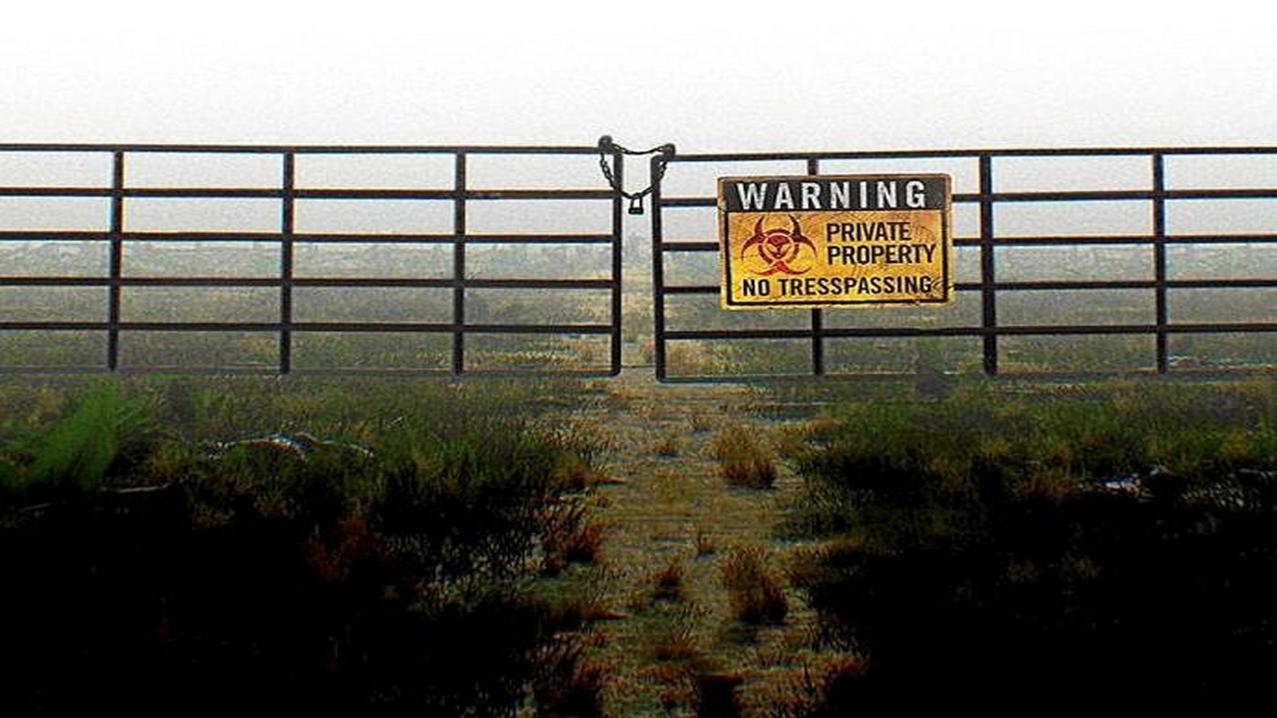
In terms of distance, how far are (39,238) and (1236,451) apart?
10.3 meters

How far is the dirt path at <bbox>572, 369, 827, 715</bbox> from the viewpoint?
3.48 meters

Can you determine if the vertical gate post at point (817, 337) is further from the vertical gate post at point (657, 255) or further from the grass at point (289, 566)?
the grass at point (289, 566)

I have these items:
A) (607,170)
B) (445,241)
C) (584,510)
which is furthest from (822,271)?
(584,510)

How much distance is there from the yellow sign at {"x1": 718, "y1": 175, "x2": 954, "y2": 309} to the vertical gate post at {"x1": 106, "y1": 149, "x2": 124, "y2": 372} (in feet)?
18.3

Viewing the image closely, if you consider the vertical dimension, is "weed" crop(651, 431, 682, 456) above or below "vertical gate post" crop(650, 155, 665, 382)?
below

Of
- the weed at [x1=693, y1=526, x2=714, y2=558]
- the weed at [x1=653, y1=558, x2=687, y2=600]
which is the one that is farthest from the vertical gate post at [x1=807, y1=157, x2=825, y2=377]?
the weed at [x1=653, y1=558, x2=687, y2=600]

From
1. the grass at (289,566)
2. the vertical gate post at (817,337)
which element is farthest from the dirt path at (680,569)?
the vertical gate post at (817,337)

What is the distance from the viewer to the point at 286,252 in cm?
943

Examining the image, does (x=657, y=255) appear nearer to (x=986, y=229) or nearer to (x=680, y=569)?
(x=986, y=229)

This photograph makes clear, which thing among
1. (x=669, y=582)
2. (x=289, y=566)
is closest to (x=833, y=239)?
(x=669, y=582)

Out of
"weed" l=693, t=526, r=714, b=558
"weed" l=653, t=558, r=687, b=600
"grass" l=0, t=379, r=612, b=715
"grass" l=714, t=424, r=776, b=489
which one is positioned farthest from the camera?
"grass" l=714, t=424, r=776, b=489

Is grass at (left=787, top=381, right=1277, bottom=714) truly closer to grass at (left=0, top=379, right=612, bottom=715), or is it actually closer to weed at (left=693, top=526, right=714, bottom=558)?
weed at (left=693, top=526, right=714, bottom=558)

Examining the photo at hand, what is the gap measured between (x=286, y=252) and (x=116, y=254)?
1666 mm

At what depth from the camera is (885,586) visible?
4.23 metres
